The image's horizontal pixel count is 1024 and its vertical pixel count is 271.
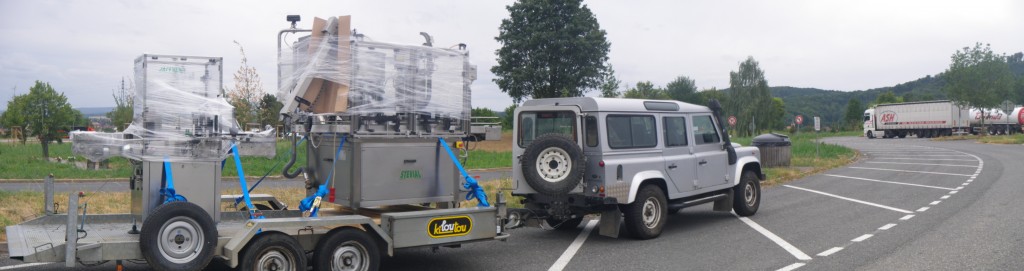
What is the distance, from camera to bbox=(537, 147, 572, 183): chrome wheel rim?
29.9 ft

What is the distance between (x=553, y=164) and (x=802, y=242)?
3.21m

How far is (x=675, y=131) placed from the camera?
34.3 ft

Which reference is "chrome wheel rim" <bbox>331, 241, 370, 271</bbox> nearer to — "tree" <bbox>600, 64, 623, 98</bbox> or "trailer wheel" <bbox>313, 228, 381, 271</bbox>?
"trailer wheel" <bbox>313, 228, 381, 271</bbox>

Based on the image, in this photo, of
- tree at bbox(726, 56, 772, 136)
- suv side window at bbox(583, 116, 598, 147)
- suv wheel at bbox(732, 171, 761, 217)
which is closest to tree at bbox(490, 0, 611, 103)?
suv wheel at bbox(732, 171, 761, 217)

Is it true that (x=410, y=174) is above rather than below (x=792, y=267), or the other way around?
above

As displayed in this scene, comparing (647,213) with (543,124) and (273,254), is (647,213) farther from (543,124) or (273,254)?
(273,254)

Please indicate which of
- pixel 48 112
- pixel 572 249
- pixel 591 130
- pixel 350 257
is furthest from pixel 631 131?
pixel 48 112

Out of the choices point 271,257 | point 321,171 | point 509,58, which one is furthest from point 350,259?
point 509,58

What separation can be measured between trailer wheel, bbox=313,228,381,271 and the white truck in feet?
192

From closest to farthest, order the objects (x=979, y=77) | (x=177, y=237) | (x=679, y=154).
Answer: (x=177, y=237) < (x=679, y=154) < (x=979, y=77)

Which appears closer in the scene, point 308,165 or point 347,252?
point 347,252

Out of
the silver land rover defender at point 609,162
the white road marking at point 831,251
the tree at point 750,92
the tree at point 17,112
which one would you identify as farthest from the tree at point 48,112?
the tree at point 750,92

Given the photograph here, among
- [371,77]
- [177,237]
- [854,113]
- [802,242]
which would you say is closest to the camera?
[177,237]

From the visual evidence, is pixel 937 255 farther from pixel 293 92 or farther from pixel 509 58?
pixel 509 58
